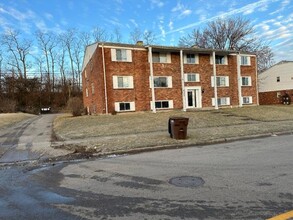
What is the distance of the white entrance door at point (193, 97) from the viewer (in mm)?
30712

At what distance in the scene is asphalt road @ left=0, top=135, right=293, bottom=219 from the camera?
423 cm

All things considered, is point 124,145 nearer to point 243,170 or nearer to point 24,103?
point 243,170

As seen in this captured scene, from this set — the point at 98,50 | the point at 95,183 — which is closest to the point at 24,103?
the point at 98,50

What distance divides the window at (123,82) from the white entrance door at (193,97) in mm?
7057

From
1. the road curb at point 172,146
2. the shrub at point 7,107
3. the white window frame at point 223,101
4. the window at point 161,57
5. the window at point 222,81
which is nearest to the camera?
the road curb at point 172,146

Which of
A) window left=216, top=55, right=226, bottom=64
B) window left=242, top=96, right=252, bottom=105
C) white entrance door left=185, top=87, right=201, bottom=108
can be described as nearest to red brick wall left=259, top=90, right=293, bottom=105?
window left=242, top=96, right=252, bottom=105

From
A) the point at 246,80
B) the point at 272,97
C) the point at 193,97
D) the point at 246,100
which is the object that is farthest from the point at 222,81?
the point at 272,97

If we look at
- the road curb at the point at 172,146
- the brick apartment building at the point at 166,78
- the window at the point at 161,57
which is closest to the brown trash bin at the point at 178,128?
the road curb at the point at 172,146

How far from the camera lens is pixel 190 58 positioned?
31125 mm

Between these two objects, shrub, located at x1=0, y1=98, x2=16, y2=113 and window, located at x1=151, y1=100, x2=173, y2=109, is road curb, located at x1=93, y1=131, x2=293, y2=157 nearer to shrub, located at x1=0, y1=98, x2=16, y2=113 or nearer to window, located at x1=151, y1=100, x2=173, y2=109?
window, located at x1=151, y1=100, x2=173, y2=109

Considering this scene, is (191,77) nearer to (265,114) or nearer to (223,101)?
(223,101)

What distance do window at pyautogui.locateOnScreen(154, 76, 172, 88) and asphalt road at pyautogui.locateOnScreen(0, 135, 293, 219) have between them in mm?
20405

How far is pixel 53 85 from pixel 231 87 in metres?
56.5

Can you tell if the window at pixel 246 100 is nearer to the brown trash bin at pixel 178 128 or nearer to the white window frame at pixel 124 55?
the white window frame at pixel 124 55
